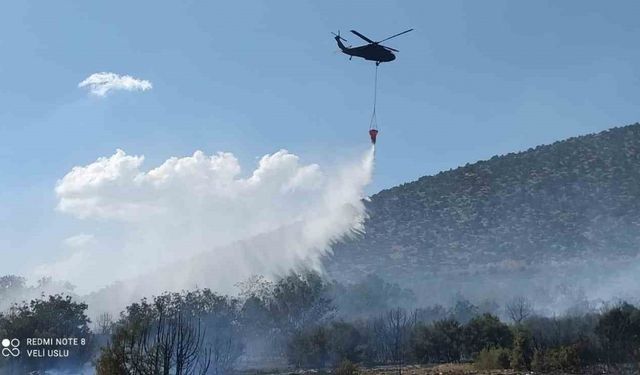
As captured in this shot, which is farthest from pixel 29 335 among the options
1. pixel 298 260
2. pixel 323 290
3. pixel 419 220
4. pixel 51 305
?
pixel 419 220

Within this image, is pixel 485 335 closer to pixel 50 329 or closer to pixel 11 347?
pixel 50 329

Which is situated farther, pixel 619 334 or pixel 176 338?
pixel 619 334

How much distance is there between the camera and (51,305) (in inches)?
2270

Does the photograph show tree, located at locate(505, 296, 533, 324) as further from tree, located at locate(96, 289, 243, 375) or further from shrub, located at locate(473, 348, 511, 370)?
tree, located at locate(96, 289, 243, 375)

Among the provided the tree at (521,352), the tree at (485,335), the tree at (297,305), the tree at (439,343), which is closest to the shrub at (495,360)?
the tree at (521,352)

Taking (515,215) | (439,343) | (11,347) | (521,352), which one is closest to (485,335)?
(439,343)

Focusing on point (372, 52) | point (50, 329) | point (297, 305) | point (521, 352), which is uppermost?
point (372, 52)

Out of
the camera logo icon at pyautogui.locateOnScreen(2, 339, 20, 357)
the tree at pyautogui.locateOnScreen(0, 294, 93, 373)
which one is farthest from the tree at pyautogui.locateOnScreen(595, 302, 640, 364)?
the camera logo icon at pyautogui.locateOnScreen(2, 339, 20, 357)

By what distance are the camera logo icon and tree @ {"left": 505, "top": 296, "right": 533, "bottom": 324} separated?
1683 inches

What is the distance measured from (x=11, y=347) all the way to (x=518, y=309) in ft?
180

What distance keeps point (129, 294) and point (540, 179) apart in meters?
81.0

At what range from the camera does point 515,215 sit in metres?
114

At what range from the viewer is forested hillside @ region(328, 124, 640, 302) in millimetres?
105062

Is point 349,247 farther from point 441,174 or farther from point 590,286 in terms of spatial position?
point 590,286
